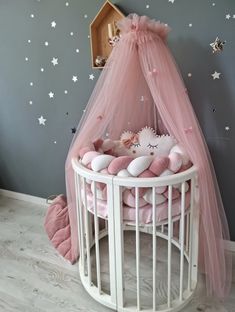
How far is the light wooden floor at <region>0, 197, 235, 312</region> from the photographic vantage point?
170cm

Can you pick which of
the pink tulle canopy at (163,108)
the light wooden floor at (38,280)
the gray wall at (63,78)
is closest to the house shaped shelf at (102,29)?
the gray wall at (63,78)

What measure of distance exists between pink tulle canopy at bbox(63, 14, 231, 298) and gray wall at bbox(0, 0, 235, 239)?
31 centimetres

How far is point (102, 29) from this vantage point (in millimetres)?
2158

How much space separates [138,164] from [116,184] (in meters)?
0.15

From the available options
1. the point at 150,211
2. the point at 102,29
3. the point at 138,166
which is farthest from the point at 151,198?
the point at 102,29

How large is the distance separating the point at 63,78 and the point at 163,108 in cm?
117

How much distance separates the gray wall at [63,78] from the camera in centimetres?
188

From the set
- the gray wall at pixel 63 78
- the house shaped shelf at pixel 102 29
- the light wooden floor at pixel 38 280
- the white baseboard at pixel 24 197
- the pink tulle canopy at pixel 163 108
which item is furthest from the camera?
the white baseboard at pixel 24 197

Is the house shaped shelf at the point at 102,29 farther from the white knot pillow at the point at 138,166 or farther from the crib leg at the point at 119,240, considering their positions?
the crib leg at the point at 119,240

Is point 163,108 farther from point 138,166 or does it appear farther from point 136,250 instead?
point 136,250

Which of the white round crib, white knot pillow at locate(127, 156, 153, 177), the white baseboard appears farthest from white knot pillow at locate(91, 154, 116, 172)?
the white baseboard

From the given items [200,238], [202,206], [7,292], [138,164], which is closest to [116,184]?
[138,164]

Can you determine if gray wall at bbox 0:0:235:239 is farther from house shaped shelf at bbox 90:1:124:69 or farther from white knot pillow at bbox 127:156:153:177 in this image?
white knot pillow at bbox 127:156:153:177

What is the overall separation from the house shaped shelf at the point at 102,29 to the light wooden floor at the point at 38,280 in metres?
1.49
